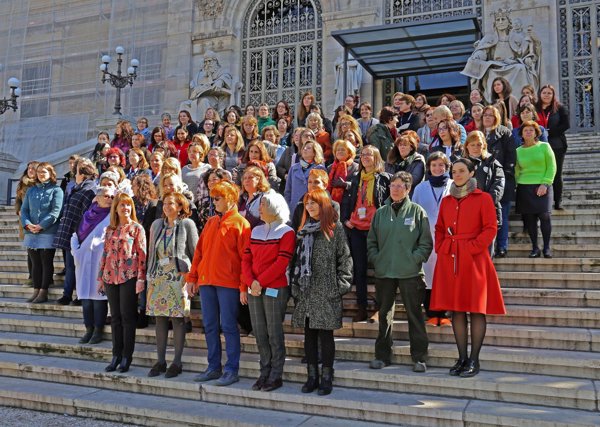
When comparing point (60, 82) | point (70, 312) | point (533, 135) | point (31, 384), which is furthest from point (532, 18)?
point (60, 82)

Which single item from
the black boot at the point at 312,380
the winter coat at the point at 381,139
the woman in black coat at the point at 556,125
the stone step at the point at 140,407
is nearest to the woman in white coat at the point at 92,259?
the stone step at the point at 140,407

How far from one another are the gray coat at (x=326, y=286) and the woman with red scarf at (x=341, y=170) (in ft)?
4.86

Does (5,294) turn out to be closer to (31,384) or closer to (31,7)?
(31,384)

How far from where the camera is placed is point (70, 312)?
747cm

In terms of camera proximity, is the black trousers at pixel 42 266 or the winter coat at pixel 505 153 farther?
the black trousers at pixel 42 266

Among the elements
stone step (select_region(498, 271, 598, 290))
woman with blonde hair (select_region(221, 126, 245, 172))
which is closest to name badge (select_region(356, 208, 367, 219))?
stone step (select_region(498, 271, 598, 290))

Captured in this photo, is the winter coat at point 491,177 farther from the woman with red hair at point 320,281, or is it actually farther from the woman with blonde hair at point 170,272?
the woman with blonde hair at point 170,272

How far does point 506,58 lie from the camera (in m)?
13.9

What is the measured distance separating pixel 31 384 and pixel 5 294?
9.61 feet

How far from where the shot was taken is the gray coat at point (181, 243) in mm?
5723

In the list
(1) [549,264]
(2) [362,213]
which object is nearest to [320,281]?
(2) [362,213]

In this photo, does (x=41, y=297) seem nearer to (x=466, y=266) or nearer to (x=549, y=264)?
(x=466, y=266)

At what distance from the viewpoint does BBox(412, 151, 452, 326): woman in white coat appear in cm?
582

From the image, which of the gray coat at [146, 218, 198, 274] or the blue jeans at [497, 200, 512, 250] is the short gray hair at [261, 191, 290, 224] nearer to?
the gray coat at [146, 218, 198, 274]
